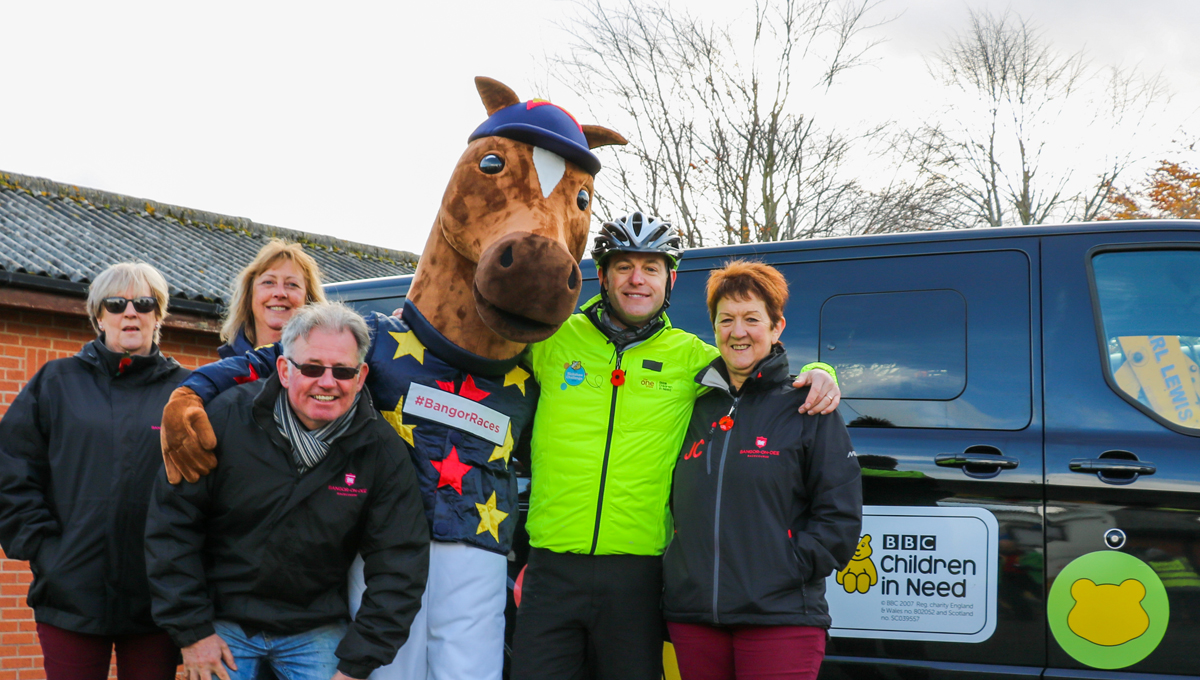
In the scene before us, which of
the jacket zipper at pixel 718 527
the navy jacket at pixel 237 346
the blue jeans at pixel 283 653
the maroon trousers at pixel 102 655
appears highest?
the navy jacket at pixel 237 346

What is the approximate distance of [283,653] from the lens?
91.7 inches

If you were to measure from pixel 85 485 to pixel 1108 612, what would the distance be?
3.29 meters

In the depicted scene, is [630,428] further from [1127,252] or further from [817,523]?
[1127,252]

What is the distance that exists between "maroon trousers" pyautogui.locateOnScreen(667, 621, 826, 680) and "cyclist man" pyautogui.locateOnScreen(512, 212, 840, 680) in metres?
0.13

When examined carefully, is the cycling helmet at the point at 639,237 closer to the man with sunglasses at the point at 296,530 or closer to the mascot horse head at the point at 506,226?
the mascot horse head at the point at 506,226

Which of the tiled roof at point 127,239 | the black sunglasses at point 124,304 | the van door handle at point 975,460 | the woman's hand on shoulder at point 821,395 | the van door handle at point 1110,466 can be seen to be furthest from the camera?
the tiled roof at point 127,239

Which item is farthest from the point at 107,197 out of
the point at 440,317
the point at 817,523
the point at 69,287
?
the point at 817,523

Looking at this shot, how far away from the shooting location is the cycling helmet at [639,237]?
2.75 m

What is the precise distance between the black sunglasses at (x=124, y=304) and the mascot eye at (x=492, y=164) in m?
1.33

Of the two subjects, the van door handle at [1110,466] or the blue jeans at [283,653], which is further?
→ the van door handle at [1110,466]

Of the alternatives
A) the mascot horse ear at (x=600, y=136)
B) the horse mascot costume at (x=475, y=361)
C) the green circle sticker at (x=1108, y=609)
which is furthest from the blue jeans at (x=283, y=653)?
the green circle sticker at (x=1108, y=609)

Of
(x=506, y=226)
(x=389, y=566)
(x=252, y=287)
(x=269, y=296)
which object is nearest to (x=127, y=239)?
(x=252, y=287)

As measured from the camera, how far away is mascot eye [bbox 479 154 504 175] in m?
2.59

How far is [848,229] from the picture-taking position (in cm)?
1686
